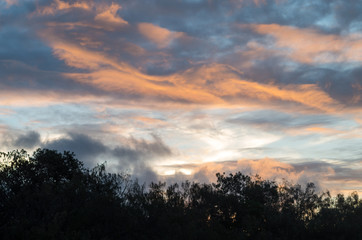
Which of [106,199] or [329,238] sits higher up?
[106,199]

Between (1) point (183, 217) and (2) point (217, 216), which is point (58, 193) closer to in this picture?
(1) point (183, 217)

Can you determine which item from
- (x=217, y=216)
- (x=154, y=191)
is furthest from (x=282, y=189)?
(x=154, y=191)

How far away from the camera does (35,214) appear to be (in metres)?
41.4

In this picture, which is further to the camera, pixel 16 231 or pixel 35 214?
pixel 35 214

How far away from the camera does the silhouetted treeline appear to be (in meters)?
41.6

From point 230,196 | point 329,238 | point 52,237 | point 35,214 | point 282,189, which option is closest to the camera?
point 52,237

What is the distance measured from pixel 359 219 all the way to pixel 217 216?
20.7 meters

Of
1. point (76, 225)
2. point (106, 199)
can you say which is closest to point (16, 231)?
point (76, 225)

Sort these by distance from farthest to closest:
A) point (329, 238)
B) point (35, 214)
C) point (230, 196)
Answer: point (230, 196), point (329, 238), point (35, 214)

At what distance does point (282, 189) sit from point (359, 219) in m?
24.3

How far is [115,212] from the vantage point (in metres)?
44.8

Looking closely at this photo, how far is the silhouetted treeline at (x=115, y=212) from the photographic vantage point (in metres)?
41.6

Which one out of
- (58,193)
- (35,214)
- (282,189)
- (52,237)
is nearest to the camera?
(52,237)

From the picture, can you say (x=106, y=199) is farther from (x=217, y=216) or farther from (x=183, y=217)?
(x=217, y=216)
